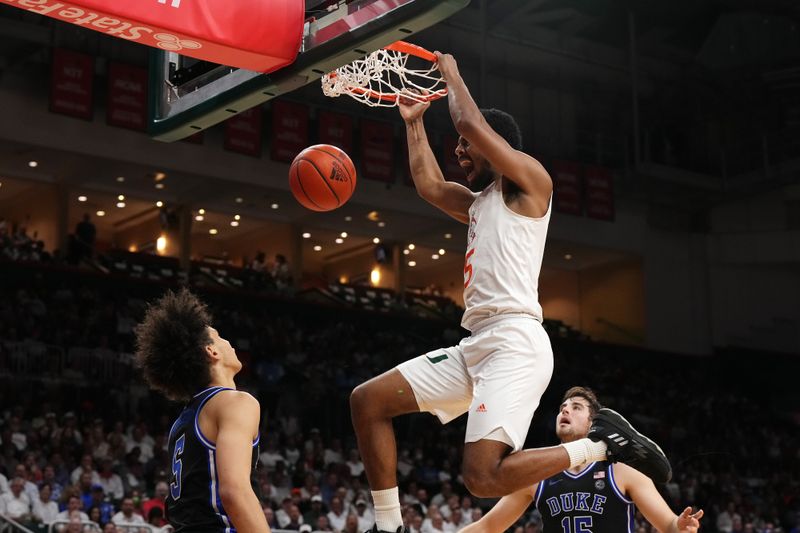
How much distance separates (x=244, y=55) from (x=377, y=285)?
23.9 metres

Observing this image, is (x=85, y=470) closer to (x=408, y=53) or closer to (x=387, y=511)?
(x=408, y=53)

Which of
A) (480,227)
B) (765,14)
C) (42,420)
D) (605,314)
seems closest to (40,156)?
(42,420)

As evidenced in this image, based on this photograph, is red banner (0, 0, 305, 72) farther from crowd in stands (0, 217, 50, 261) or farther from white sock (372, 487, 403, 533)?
crowd in stands (0, 217, 50, 261)

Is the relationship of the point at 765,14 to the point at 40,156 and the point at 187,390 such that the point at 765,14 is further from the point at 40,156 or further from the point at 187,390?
the point at 187,390

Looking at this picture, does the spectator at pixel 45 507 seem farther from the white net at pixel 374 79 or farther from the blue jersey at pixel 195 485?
the blue jersey at pixel 195 485

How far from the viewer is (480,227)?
17.3 feet

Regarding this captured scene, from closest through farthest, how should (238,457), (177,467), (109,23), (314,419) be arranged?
(238,457), (177,467), (109,23), (314,419)

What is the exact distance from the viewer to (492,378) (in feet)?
16.2

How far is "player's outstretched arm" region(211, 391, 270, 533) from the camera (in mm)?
3820

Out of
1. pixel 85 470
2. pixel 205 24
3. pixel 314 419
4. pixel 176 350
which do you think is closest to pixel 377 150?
pixel 314 419

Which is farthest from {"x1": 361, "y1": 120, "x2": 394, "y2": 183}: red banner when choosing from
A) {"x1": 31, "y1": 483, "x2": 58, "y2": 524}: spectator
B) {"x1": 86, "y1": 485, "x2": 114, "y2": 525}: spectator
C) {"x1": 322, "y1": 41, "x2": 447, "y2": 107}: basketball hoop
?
{"x1": 322, "y1": 41, "x2": 447, "y2": 107}: basketball hoop

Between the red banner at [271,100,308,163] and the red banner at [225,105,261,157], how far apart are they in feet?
1.26

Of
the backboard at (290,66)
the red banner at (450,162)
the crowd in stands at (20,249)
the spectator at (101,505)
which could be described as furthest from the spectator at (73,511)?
the red banner at (450,162)

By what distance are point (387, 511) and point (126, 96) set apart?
59.0ft
